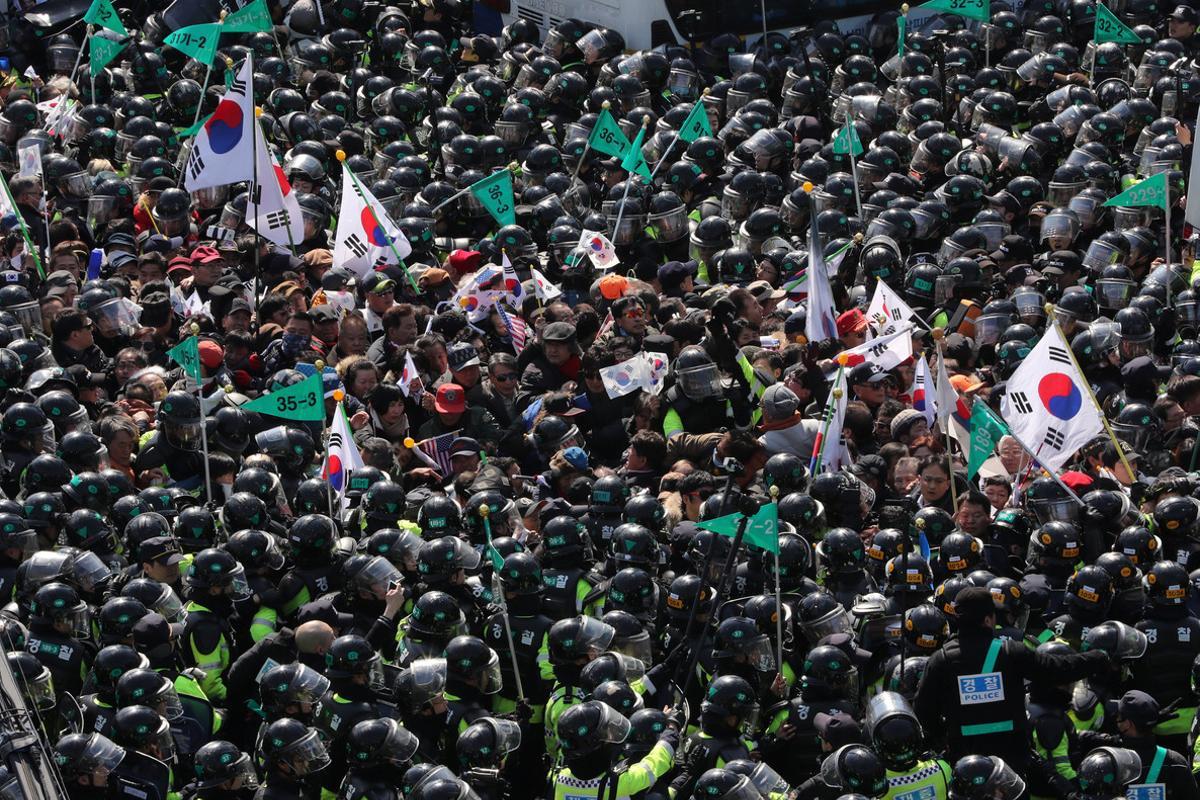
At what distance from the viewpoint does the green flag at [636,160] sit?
18078 mm

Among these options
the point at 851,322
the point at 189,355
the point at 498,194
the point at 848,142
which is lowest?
the point at 851,322

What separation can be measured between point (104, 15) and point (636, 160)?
6129 millimetres

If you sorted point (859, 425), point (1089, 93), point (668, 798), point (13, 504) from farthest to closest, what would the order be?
1. point (1089, 93)
2. point (859, 425)
3. point (13, 504)
4. point (668, 798)

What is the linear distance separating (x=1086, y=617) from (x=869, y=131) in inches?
346

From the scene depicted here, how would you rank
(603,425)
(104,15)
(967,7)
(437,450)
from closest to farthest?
(437,450) < (603,425) < (967,7) < (104,15)

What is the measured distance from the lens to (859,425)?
14406 mm

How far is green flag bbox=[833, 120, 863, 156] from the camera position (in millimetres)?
18312

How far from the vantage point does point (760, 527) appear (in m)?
11.8

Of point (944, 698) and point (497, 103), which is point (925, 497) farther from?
point (497, 103)

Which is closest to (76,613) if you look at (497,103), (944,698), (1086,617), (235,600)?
(235,600)

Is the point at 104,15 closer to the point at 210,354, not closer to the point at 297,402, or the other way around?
the point at 210,354

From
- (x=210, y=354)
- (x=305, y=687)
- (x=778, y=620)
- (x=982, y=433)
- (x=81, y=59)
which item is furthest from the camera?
(x=81, y=59)

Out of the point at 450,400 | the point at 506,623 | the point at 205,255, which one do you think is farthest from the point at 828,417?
the point at 205,255

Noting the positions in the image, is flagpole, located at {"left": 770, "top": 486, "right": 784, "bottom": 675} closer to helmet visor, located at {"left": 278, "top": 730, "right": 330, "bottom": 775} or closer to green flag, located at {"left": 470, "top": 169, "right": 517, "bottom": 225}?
helmet visor, located at {"left": 278, "top": 730, "right": 330, "bottom": 775}
